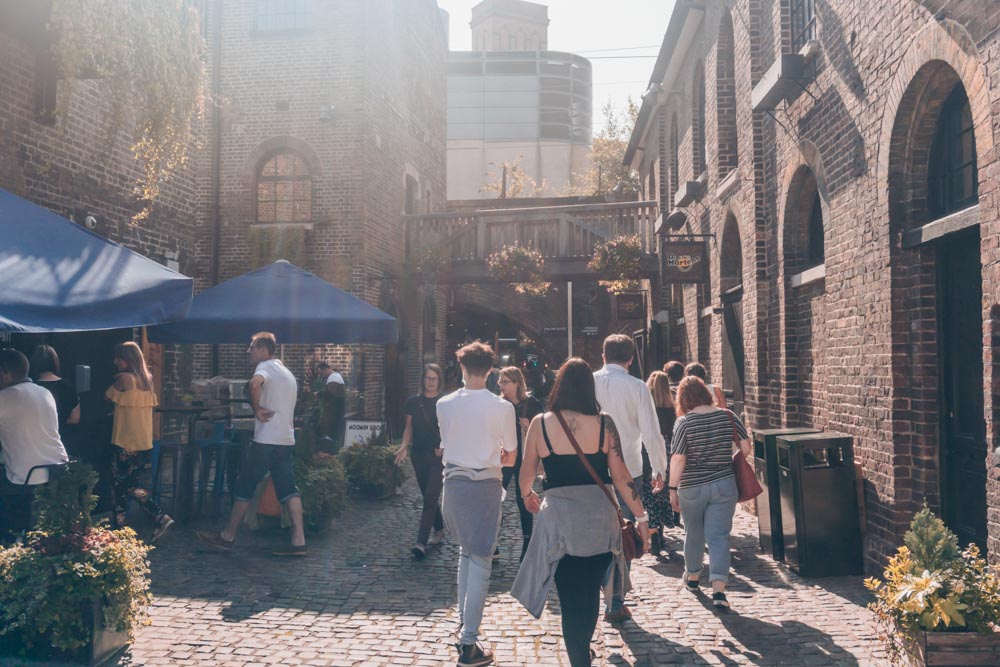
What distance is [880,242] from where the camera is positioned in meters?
6.45

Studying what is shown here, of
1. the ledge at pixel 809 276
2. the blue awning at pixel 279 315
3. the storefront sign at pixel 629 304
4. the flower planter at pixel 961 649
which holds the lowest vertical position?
the flower planter at pixel 961 649

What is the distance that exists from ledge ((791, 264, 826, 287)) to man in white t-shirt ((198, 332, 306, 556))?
4.98 meters

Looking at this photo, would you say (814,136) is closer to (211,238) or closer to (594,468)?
(594,468)

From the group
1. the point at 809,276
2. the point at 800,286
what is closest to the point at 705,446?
the point at 809,276

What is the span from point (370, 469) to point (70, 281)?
5008 mm

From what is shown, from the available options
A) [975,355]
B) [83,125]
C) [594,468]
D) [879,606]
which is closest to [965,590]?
[879,606]

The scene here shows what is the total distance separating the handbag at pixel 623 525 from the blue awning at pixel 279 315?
218 inches

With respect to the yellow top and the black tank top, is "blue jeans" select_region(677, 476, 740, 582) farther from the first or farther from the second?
the yellow top

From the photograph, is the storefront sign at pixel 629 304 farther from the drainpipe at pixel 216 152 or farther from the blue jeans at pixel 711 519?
the blue jeans at pixel 711 519

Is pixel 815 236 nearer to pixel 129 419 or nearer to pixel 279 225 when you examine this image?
pixel 129 419

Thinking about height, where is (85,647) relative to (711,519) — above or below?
below

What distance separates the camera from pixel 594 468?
424cm

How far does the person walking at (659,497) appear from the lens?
744 centimetres

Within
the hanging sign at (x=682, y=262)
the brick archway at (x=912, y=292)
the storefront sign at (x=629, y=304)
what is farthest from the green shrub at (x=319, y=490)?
the storefront sign at (x=629, y=304)
